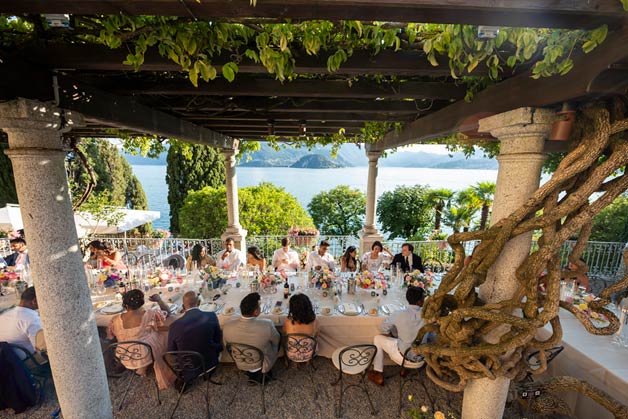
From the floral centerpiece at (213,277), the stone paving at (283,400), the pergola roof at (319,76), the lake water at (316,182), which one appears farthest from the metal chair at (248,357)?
the lake water at (316,182)

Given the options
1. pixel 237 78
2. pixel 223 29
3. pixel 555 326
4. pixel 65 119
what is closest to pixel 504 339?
pixel 555 326

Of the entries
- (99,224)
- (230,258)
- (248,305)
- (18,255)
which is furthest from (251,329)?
(99,224)

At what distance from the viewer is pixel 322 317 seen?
386 centimetres

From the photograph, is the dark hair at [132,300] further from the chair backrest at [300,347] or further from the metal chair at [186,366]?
the chair backrest at [300,347]

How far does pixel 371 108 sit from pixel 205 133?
3.70m

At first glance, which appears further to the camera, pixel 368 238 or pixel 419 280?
pixel 368 238

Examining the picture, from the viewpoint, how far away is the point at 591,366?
10.1ft

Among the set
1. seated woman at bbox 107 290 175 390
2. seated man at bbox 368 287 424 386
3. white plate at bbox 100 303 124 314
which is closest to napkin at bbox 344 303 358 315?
seated man at bbox 368 287 424 386

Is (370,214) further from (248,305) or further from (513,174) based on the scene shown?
(513,174)

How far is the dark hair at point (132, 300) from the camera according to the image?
3371 millimetres

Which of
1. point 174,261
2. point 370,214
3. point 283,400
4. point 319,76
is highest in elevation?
point 319,76

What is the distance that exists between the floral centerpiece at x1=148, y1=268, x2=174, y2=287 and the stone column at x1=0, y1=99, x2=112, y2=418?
194 cm

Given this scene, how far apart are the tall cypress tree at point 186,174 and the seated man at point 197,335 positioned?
12.3m

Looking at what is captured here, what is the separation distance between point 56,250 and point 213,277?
7.92 ft
